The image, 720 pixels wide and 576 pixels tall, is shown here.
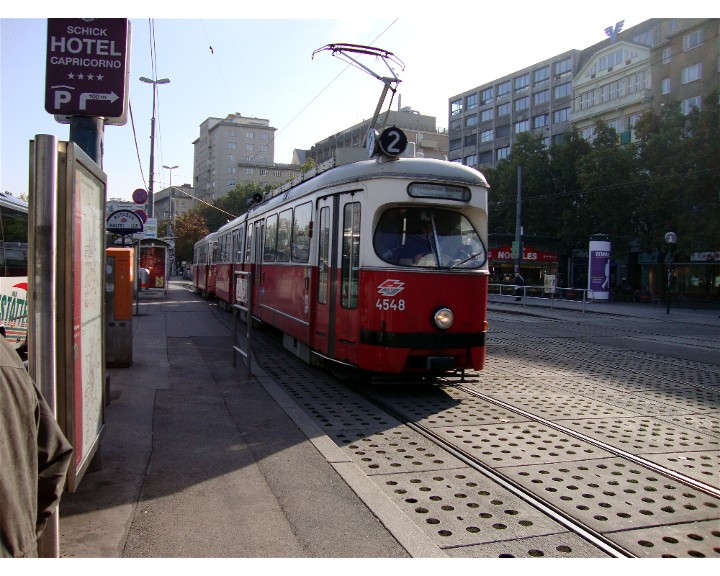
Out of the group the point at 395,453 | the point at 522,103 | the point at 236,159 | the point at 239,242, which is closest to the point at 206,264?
the point at 239,242

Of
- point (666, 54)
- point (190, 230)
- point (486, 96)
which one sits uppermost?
point (486, 96)

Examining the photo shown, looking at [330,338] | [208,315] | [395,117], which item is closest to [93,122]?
[330,338]

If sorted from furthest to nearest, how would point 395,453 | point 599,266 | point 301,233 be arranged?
point 599,266
point 301,233
point 395,453

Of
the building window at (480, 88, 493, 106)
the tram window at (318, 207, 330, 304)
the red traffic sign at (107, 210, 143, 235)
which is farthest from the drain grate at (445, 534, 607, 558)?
the building window at (480, 88, 493, 106)

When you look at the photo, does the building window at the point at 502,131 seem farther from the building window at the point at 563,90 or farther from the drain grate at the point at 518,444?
the drain grate at the point at 518,444

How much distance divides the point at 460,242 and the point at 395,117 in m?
88.4

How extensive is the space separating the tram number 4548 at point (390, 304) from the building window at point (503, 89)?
226 feet

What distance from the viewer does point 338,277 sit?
848 centimetres

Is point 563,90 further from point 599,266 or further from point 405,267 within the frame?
point 405,267

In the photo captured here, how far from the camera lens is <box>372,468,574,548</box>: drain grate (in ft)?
12.8

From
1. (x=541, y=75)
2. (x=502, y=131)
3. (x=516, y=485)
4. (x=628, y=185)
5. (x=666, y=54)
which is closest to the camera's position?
(x=516, y=485)

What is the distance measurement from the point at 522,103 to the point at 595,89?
1452cm

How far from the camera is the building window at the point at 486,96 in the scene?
242 feet

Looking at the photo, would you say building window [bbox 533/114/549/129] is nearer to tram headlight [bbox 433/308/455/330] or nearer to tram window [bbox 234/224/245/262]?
tram window [bbox 234/224/245/262]
